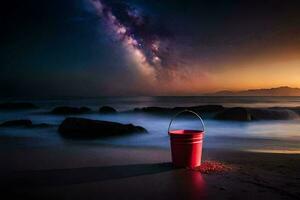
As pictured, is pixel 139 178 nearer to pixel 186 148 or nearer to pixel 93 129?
pixel 186 148

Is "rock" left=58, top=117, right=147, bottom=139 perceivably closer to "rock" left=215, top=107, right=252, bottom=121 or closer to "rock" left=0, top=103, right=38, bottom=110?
"rock" left=215, top=107, right=252, bottom=121

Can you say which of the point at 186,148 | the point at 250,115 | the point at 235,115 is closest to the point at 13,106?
the point at 250,115

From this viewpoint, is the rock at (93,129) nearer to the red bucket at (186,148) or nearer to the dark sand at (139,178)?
the dark sand at (139,178)

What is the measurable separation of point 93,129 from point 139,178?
6.72m

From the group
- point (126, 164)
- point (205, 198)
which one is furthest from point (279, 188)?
point (126, 164)

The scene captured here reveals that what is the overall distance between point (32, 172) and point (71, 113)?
930 inches

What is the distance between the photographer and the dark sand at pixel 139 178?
462 cm

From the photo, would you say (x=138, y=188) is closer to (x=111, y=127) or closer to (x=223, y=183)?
(x=223, y=183)

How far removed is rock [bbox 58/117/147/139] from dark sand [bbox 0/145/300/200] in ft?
13.0

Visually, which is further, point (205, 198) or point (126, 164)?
point (126, 164)

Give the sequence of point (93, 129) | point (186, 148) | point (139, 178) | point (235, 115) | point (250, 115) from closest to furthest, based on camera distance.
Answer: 1. point (139, 178)
2. point (186, 148)
3. point (93, 129)
4. point (235, 115)
5. point (250, 115)

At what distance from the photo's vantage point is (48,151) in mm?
8672

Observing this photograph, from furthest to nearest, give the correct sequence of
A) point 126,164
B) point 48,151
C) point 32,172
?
1. point 48,151
2. point 126,164
3. point 32,172

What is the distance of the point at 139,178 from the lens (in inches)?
216
